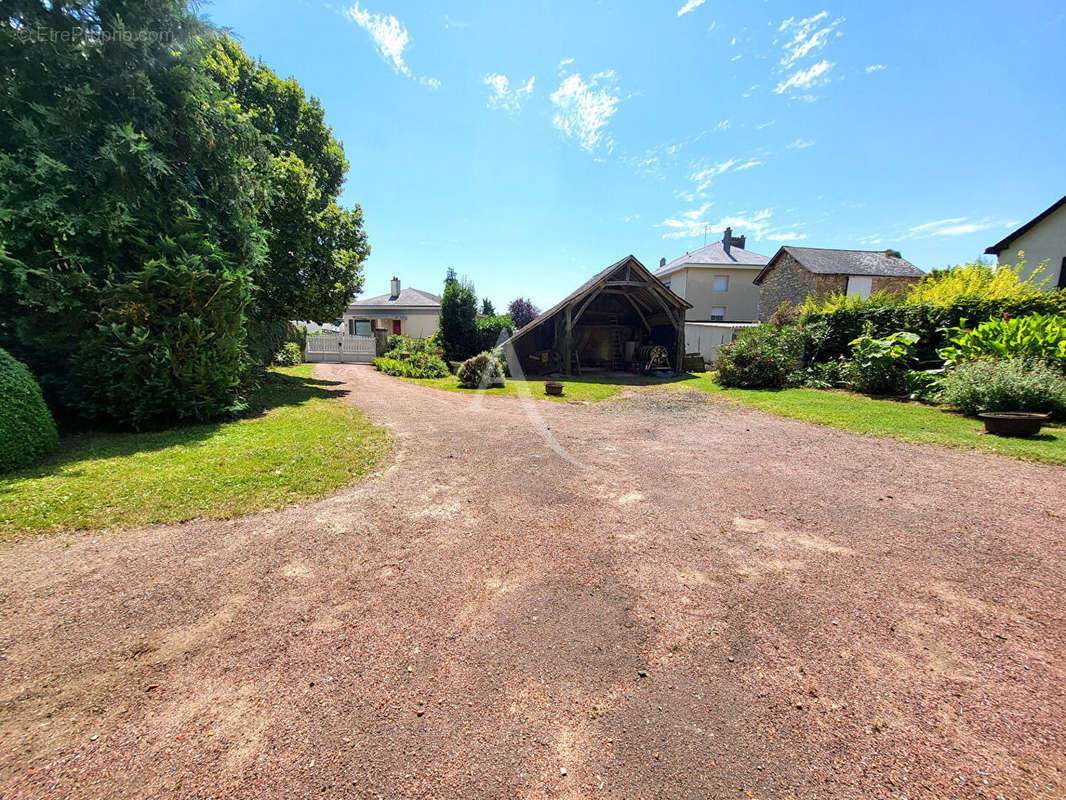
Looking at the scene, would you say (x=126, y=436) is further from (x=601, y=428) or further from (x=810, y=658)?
(x=810, y=658)

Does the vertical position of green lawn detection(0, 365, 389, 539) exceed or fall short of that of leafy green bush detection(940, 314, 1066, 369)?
it falls short

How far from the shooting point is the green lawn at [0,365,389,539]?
3840mm

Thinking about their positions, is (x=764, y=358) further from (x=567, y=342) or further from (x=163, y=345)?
(x=163, y=345)

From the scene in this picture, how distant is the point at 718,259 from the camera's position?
3073 centimetres

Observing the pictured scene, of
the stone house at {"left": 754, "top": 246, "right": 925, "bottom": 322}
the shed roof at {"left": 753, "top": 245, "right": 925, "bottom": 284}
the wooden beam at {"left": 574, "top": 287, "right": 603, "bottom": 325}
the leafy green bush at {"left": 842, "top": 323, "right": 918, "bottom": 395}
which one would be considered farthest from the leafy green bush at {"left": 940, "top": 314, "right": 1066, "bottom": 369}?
the shed roof at {"left": 753, "top": 245, "right": 925, "bottom": 284}

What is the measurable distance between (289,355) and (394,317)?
13277 mm

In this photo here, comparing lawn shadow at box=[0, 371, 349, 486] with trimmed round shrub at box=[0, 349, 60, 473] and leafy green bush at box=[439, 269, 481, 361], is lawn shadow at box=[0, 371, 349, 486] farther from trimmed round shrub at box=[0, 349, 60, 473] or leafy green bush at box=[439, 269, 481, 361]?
leafy green bush at box=[439, 269, 481, 361]

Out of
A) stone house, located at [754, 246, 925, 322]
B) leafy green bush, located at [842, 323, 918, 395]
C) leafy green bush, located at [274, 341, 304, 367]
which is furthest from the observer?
stone house, located at [754, 246, 925, 322]

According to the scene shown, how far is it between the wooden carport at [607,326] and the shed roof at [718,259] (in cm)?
1236

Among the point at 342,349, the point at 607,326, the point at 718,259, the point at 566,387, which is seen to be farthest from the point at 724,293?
the point at 342,349

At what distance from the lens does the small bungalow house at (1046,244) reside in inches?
691

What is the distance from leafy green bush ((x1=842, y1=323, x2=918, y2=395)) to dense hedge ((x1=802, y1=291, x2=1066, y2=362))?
547mm

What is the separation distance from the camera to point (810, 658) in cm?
232

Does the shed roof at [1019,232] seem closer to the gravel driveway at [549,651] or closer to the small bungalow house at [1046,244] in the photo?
the small bungalow house at [1046,244]
